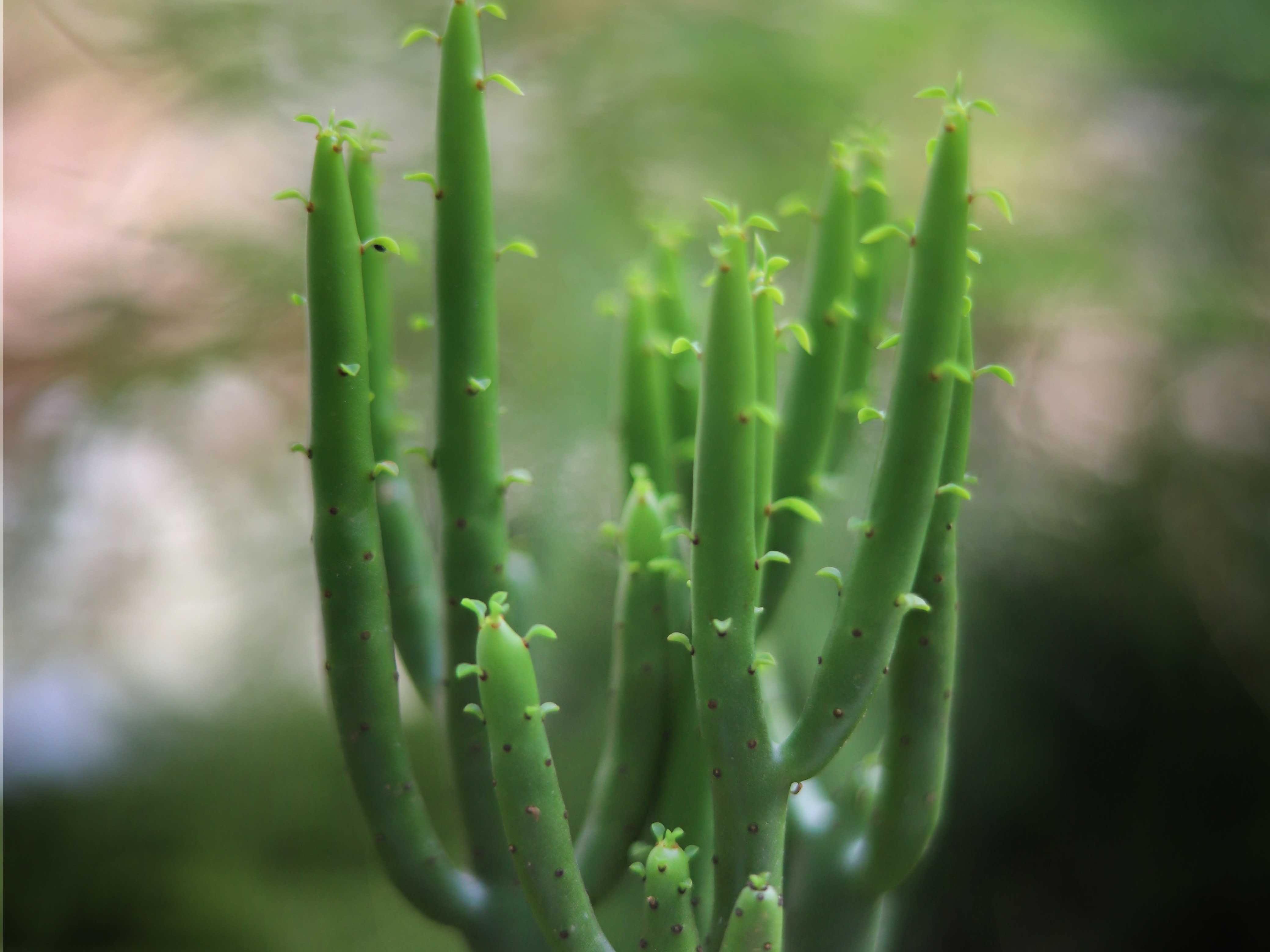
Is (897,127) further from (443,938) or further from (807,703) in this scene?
(443,938)

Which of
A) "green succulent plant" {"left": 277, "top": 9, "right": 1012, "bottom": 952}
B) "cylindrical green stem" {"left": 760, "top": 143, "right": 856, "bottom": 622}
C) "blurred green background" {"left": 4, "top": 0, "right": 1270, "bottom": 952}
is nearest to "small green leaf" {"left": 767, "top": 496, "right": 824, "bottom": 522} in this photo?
"green succulent plant" {"left": 277, "top": 9, "right": 1012, "bottom": 952}

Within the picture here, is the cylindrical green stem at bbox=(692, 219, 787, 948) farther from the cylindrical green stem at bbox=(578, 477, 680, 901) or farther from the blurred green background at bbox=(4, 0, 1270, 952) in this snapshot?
the blurred green background at bbox=(4, 0, 1270, 952)

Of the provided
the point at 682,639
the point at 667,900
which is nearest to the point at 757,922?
the point at 667,900

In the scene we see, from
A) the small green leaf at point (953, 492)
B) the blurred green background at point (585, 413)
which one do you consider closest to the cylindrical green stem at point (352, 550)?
the small green leaf at point (953, 492)

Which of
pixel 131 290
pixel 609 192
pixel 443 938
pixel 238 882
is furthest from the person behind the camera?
pixel 609 192

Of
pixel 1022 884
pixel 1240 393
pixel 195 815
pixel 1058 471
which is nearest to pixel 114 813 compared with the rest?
pixel 195 815

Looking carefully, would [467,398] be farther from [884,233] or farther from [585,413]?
[585,413]

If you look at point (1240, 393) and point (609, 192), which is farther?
point (609, 192)
